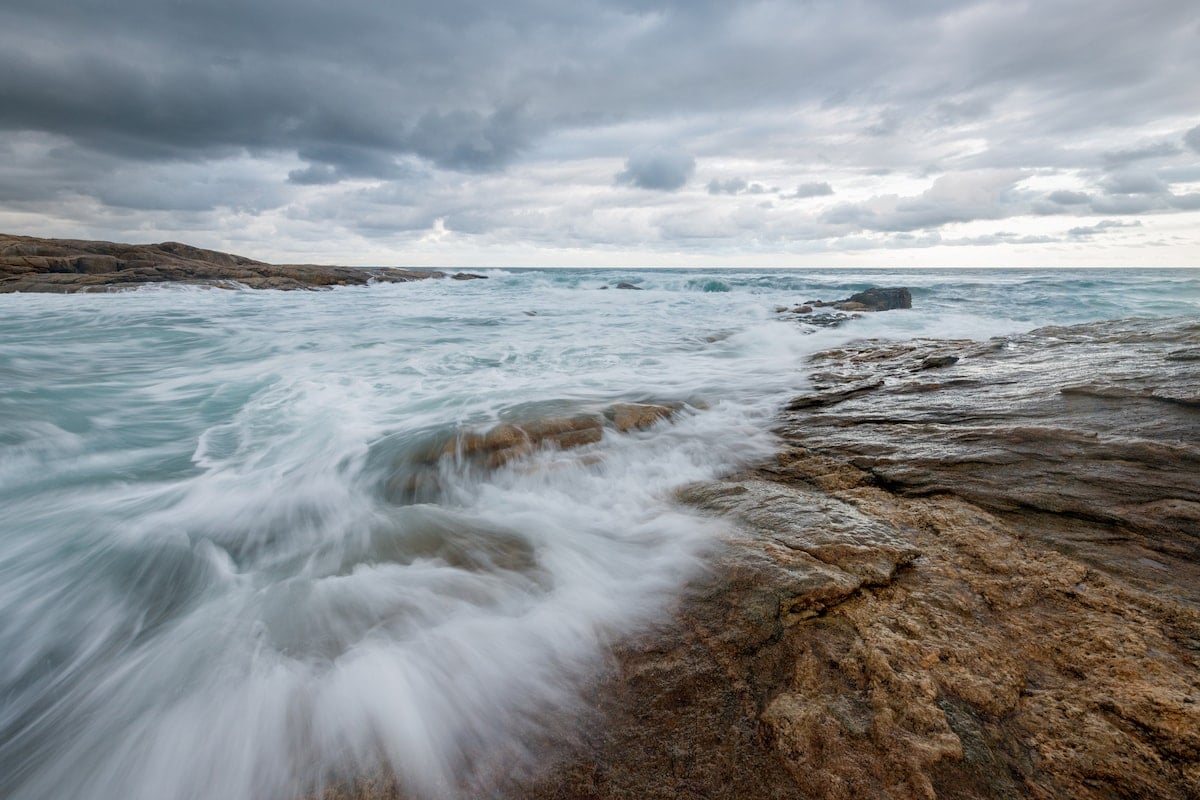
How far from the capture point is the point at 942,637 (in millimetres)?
1924

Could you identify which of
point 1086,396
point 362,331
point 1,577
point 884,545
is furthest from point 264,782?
point 362,331

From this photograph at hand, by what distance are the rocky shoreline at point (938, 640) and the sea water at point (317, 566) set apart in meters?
0.32

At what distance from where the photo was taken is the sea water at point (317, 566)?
6.64 ft

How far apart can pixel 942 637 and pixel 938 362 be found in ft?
17.3

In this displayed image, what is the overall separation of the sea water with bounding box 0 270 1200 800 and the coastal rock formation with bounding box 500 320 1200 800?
1.14 feet

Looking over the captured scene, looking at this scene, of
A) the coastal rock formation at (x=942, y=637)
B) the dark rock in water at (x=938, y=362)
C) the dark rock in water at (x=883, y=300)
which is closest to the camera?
the coastal rock formation at (x=942, y=637)

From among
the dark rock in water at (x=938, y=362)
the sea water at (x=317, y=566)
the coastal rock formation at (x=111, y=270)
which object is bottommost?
the sea water at (x=317, y=566)

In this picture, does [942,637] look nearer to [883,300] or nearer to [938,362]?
[938,362]

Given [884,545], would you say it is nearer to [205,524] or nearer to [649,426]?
[649,426]

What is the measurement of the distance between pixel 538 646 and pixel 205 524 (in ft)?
10.5

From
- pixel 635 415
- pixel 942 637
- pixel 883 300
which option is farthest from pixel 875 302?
pixel 942 637

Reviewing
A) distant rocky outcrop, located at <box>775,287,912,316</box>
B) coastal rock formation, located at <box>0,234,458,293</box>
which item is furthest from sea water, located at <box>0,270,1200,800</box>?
coastal rock formation, located at <box>0,234,458,293</box>

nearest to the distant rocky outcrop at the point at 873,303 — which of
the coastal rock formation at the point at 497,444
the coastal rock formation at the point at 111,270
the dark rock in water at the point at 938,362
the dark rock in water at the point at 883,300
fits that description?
the dark rock in water at the point at 883,300

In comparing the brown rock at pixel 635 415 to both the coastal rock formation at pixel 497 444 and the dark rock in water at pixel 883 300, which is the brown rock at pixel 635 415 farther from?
the dark rock in water at pixel 883 300
